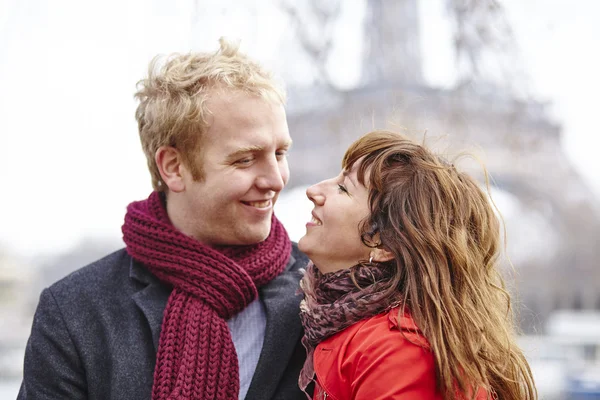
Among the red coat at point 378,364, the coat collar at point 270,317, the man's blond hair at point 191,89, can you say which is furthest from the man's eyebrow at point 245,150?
the red coat at point 378,364

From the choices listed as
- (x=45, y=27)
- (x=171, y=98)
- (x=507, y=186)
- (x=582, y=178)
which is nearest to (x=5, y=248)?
(x=45, y=27)

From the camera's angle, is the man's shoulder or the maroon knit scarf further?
the man's shoulder

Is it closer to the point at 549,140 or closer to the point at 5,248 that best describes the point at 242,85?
the point at 549,140

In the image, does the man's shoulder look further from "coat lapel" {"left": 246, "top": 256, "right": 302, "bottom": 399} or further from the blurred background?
the blurred background

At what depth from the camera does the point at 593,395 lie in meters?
8.99

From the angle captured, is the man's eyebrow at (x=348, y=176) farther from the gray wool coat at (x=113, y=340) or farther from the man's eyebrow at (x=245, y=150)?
the gray wool coat at (x=113, y=340)

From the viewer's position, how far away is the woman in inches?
77.5

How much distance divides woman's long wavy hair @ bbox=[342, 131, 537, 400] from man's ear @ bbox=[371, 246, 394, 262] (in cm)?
2

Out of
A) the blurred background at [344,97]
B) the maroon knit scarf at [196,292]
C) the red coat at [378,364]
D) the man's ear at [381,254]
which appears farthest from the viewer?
the blurred background at [344,97]

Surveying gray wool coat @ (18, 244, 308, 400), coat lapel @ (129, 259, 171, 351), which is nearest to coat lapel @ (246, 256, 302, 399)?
gray wool coat @ (18, 244, 308, 400)

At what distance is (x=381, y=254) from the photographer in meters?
2.18

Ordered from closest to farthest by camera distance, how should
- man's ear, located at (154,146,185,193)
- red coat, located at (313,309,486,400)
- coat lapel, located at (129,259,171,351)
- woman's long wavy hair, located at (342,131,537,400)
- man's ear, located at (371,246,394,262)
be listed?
red coat, located at (313,309,486,400), woman's long wavy hair, located at (342,131,537,400), man's ear, located at (371,246,394,262), coat lapel, located at (129,259,171,351), man's ear, located at (154,146,185,193)

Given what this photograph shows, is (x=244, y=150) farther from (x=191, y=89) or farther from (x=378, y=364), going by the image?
(x=378, y=364)

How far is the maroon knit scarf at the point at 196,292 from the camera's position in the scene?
2.35 meters
